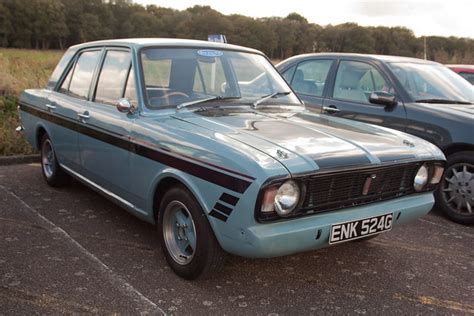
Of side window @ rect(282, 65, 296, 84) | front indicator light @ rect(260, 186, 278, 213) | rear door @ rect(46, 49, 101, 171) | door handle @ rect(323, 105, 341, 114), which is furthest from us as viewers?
side window @ rect(282, 65, 296, 84)

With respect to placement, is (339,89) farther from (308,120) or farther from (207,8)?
(207,8)

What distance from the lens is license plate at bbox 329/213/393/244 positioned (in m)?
2.96

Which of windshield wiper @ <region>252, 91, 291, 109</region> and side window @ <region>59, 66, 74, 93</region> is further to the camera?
side window @ <region>59, 66, 74, 93</region>

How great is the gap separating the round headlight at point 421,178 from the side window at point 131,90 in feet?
7.44

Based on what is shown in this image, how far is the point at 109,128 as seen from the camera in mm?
3996

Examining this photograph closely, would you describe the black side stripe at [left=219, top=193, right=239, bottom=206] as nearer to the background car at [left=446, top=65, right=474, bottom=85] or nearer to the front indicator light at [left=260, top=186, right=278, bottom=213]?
the front indicator light at [left=260, top=186, right=278, bottom=213]

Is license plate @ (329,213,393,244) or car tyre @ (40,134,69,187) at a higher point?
license plate @ (329,213,393,244)

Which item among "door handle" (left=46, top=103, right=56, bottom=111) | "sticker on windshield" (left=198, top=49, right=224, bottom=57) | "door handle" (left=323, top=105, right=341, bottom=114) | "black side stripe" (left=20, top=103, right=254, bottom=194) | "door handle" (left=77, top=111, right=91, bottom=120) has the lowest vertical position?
"black side stripe" (left=20, top=103, right=254, bottom=194)

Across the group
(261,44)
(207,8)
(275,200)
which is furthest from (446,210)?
(207,8)

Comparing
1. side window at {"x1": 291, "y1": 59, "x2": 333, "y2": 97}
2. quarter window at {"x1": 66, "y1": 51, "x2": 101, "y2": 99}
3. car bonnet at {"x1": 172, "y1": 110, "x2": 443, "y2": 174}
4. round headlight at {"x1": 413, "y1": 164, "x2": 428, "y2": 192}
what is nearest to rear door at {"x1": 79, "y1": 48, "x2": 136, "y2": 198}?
quarter window at {"x1": 66, "y1": 51, "x2": 101, "y2": 99}

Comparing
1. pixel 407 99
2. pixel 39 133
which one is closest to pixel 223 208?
pixel 407 99

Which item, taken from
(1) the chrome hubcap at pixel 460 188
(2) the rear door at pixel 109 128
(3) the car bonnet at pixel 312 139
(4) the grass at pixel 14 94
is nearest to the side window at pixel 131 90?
(2) the rear door at pixel 109 128

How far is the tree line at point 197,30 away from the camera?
1570 centimetres

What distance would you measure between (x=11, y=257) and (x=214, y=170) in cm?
192
